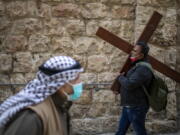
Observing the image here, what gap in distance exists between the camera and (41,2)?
5.97m

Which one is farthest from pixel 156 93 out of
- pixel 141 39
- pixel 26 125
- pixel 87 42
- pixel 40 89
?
pixel 26 125

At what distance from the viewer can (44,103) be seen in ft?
7.88

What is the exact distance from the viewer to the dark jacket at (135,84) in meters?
4.71

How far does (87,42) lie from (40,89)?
3.73 meters

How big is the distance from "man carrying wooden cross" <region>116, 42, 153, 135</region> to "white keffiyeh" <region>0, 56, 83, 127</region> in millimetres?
2269

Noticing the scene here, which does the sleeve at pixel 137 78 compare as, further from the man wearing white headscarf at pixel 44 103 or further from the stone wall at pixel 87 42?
the man wearing white headscarf at pixel 44 103

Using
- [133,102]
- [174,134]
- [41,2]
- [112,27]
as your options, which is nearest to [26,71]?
[41,2]

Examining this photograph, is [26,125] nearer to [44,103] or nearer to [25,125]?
[25,125]

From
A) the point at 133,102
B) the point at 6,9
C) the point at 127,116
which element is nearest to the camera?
the point at 133,102

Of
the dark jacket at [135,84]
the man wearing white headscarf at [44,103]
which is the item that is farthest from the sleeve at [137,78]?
the man wearing white headscarf at [44,103]

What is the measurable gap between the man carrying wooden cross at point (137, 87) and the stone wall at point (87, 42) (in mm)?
1193

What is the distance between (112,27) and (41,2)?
3.90ft

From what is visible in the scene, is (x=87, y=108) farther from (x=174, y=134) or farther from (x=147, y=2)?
(x=147, y=2)

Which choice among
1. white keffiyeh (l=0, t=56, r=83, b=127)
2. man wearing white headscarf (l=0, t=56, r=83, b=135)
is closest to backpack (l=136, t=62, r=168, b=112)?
man wearing white headscarf (l=0, t=56, r=83, b=135)
